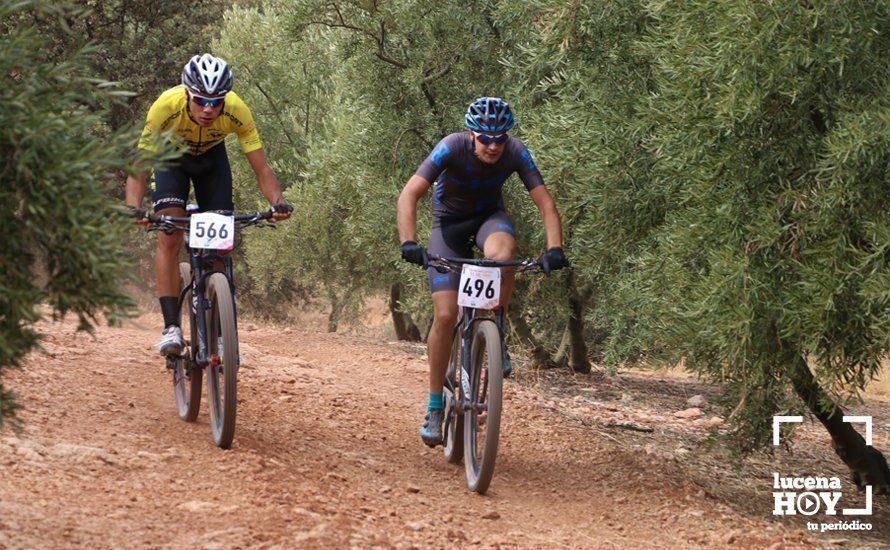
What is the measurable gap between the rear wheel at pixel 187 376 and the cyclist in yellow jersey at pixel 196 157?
10 centimetres

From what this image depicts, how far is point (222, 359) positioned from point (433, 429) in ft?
5.52

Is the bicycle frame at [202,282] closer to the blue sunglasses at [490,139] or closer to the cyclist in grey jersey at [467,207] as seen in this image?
the cyclist in grey jersey at [467,207]

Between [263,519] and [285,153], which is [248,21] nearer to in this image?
[285,153]

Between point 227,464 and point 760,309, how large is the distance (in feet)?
11.6

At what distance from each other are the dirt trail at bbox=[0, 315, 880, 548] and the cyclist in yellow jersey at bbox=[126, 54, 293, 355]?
684 mm

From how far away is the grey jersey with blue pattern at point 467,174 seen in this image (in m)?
7.18

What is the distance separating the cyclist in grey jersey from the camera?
6.97 m

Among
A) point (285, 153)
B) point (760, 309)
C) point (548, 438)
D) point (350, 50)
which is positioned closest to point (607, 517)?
point (760, 309)

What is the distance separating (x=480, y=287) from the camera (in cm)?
683

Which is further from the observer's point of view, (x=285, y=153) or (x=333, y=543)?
(x=285, y=153)

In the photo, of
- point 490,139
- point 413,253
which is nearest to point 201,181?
point 413,253

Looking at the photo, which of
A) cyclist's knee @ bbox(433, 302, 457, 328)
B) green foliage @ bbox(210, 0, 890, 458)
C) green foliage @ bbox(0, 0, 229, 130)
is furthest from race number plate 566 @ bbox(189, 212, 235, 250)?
green foliage @ bbox(0, 0, 229, 130)

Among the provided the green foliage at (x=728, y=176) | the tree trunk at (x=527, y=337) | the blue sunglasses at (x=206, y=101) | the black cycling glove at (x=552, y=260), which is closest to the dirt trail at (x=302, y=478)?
the green foliage at (x=728, y=176)

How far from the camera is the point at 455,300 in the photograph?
7215 mm
